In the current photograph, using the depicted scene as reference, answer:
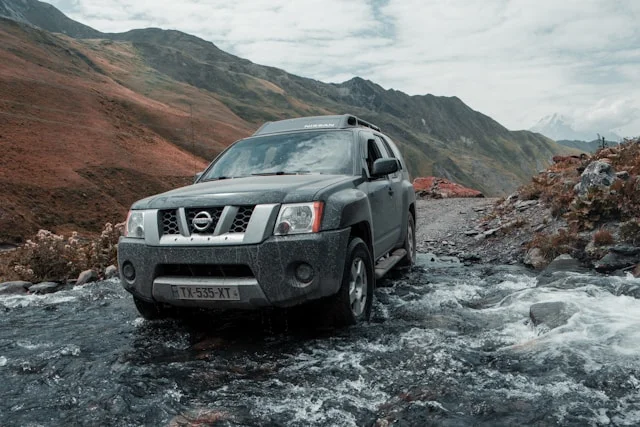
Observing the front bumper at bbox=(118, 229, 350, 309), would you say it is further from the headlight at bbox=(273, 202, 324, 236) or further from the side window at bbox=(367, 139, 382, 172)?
the side window at bbox=(367, 139, 382, 172)

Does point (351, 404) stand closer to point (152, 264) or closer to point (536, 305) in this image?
point (152, 264)

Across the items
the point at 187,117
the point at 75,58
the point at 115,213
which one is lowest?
the point at 115,213

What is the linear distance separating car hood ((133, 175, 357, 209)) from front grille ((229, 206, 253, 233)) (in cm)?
6

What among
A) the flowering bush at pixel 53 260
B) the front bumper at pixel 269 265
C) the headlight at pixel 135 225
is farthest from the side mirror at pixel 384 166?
the flowering bush at pixel 53 260

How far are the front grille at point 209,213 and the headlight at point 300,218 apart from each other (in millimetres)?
539

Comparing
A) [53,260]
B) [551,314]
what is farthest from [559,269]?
[53,260]

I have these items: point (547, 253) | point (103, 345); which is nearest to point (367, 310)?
point (103, 345)

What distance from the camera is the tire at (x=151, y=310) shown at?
517cm

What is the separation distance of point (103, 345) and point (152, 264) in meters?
1.05

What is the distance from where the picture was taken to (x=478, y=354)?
425 cm

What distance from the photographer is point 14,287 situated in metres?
8.25

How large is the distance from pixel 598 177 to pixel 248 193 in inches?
312

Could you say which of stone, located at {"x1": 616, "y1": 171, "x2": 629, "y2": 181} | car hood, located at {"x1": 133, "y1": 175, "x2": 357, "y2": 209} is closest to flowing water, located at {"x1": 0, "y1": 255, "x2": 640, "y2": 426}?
car hood, located at {"x1": 133, "y1": 175, "x2": 357, "y2": 209}

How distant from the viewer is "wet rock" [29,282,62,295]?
8159 mm
